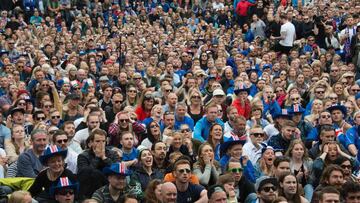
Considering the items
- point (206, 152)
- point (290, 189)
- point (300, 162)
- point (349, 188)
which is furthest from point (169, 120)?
point (349, 188)

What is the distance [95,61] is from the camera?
17594 millimetres

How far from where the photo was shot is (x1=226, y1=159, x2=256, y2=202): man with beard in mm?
8852

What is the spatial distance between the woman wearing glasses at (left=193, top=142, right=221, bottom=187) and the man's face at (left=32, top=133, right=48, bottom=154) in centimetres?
174

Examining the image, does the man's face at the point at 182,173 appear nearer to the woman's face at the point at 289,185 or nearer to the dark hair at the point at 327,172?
the woman's face at the point at 289,185

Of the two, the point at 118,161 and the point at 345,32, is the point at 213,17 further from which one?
the point at 118,161

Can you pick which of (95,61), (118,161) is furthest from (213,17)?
(118,161)

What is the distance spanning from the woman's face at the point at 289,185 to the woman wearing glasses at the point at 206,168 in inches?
37.4

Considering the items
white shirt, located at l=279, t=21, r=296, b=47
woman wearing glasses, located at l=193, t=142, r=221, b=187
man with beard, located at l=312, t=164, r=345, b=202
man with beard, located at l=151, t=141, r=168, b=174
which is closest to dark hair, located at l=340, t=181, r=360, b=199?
man with beard, located at l=312, t=164, r=345, b=202

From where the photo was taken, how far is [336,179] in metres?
8.49

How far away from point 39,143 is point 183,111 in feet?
10.0

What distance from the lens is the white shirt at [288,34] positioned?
782 inches

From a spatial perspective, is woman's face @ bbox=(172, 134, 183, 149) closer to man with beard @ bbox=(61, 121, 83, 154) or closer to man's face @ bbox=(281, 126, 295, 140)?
man with beard @ bbox=(61, 121, 83, 154)

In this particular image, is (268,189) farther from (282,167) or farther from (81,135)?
(81,135)

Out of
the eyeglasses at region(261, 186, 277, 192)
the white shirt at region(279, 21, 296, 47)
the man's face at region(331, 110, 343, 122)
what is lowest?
the white shirt at region(279, 21, 296, 47)
